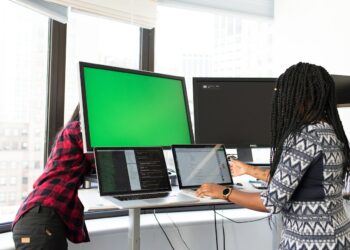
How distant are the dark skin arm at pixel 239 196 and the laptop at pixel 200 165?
0.54 ft

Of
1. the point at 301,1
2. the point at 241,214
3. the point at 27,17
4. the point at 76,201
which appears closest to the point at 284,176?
the point at 76,201

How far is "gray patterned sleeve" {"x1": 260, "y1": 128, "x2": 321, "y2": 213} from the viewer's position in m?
1.29

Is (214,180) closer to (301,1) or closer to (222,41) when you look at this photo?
(222,41)

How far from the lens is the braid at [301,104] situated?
1.36 m

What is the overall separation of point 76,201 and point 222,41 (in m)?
1.72

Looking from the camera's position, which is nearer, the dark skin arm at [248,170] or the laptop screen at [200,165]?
the laptop screen at [200,165]

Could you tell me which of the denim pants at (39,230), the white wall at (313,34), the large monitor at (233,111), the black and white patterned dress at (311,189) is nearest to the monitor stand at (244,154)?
the large monitor at (233,111)

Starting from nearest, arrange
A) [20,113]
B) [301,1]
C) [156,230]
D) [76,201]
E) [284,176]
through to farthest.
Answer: [284,176] < [76,201] < [20,113] < [156,230] < [301,1]

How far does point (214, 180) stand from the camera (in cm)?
188

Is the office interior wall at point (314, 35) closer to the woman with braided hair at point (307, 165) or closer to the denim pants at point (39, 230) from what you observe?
the woman with braided hair at point (307, 165)

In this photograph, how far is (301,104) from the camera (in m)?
Result: 1.37

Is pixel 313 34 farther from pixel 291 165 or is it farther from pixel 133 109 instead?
pixel 291 165

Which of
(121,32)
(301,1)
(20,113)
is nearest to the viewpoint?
(20,113)

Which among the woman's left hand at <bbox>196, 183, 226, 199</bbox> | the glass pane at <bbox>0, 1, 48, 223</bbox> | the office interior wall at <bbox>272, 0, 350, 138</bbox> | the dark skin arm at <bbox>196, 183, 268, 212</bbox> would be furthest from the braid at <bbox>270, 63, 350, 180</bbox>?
the glass pane at <bbox>0, 1, 48, 223</bbox>
